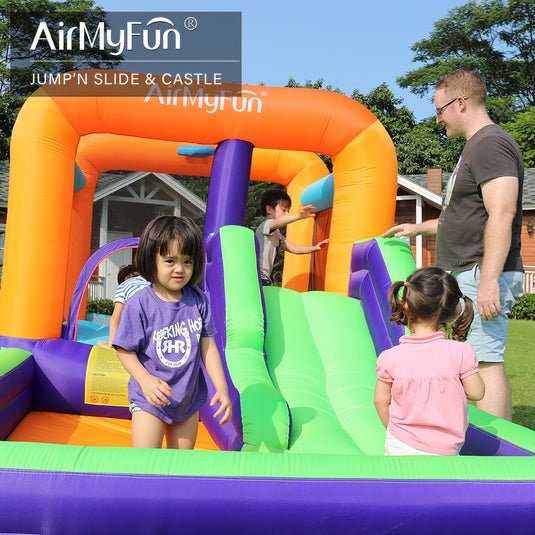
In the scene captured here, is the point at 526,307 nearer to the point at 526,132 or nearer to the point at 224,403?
the point at 526,132

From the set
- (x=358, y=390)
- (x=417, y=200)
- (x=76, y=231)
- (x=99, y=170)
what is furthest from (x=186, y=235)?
(x=417, y=200)

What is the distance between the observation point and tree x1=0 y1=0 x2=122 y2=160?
23.5 m

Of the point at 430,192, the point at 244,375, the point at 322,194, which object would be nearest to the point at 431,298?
the point at 244,375

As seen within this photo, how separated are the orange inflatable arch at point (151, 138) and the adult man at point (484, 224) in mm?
1375

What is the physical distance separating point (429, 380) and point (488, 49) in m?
30.7

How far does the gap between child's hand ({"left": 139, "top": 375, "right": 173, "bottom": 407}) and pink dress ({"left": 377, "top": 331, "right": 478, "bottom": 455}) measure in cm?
79

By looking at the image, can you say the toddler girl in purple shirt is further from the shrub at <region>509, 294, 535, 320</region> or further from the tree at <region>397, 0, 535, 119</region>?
the tree at <region>397, 0, 535, 119</region>

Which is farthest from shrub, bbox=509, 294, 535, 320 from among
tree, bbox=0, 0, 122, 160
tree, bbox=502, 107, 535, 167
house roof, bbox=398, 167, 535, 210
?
tree, bbox=0, 0, 122, 160

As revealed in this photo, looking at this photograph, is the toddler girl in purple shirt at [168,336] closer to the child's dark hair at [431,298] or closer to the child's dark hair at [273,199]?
the child's dark hair at [431,298]

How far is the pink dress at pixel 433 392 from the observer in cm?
197

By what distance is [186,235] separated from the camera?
2.07 meters

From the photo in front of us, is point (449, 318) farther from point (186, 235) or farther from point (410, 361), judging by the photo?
point (186, 235)

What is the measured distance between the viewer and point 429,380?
1.98 metres

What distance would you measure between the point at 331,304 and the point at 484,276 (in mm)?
1504
